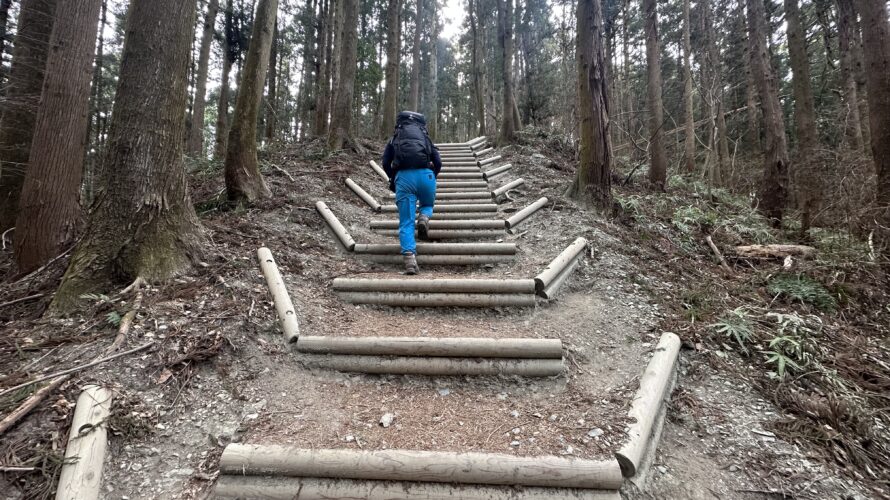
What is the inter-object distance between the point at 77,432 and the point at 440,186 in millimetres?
6914

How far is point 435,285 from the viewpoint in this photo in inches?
157

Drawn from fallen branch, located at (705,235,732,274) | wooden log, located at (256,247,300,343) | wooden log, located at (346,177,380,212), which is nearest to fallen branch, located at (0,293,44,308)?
wooden log, located at (256,247,300,343)

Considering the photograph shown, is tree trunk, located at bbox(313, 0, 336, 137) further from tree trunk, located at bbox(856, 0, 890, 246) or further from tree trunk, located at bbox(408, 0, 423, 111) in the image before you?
tree trunk, located at bbox(856, 0, 890, 246)

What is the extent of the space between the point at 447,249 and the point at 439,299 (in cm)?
122

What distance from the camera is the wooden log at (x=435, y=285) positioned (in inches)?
153

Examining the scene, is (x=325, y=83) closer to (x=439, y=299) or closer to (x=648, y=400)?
(x=439, y=299)

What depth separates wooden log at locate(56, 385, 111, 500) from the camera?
75.0 inches

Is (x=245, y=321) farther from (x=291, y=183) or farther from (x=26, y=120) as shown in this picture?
(x=26, y=120)

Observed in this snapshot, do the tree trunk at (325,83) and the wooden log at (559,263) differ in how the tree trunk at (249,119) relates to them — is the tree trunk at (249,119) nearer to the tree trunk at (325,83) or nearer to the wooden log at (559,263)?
the wooden log at (559,263)

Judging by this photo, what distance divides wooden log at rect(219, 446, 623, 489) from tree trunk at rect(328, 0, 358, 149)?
27.5 feet

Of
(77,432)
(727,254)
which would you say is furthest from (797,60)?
(77,432)

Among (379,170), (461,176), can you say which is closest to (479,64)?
(461,176)

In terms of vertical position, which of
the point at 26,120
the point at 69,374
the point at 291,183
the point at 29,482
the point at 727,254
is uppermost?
the point at 26,120

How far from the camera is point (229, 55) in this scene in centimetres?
1311
